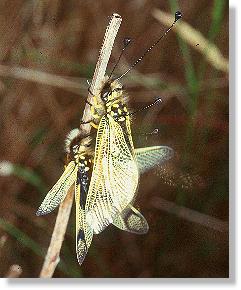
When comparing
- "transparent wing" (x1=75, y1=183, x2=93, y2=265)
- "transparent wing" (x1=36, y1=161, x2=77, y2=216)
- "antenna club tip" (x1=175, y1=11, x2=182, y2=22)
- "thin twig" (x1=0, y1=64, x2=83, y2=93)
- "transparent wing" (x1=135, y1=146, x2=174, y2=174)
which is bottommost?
"transparent wing" (x1=75, y1=183, x2=93, y2=265)

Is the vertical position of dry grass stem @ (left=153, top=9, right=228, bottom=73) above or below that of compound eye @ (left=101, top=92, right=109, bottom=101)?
above

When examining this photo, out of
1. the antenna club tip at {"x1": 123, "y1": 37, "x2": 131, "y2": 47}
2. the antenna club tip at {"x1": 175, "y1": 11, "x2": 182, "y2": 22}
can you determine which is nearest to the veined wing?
the antenna club tip at {"x1": 123, "y1": 37, "x2": 131, "y2": 47}

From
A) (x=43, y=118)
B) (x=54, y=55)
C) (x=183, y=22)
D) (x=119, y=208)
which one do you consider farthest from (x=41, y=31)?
(x=119, y=208)

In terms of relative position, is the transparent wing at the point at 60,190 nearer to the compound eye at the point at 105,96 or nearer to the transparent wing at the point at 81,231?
the transparent wing at the point at 81,231

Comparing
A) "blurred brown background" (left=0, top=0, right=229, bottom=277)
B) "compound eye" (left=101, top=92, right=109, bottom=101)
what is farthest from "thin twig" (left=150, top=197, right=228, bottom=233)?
"compound eye" (left=101, top=92, right=109, bottom=101)

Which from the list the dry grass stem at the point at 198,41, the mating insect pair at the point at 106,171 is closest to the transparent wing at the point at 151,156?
the mating insect pair at the point at 106,171

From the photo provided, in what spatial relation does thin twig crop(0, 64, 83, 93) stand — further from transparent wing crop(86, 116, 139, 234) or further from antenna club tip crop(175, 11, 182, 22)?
antenna club tip crop(175, 11, 182, 22)
